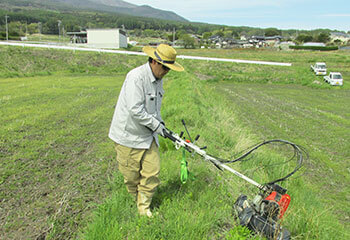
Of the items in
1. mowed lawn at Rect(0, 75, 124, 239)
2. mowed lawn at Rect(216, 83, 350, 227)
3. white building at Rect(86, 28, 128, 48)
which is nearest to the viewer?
mowed lawn at Rect(0, 75, 124, 239)

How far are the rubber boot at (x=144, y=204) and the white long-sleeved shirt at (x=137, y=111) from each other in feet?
2.08

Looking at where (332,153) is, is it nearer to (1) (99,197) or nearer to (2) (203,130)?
(2) (203,130)

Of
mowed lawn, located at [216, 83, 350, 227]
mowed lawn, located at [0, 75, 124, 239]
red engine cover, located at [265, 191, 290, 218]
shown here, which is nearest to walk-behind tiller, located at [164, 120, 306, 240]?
red engine cover, located at [265, 191, 290, 218]

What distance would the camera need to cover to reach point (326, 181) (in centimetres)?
528

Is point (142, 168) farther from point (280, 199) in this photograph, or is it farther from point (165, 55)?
point (280, 199)

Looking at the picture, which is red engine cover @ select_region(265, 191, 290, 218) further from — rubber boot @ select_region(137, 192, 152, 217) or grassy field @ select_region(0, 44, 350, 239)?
rubber boot @ select_region(137, 192, 152, 217)

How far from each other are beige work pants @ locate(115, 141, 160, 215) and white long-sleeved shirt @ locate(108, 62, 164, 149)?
10 centimetres

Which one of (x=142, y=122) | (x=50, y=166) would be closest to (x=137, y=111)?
(x=142, y=122)

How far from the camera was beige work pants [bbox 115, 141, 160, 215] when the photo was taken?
9.72 ft

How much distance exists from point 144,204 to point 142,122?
1.02 metres

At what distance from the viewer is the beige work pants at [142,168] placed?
2.96m

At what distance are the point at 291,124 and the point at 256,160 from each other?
215 inches

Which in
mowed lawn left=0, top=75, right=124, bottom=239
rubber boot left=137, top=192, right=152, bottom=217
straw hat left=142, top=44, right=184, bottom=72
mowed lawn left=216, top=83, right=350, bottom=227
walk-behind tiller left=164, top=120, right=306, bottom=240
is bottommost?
mowed lawn left=216, top=83, right=350, bottom=227

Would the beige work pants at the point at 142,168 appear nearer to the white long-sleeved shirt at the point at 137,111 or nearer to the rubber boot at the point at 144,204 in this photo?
the rubber boot at the point at 144,204
